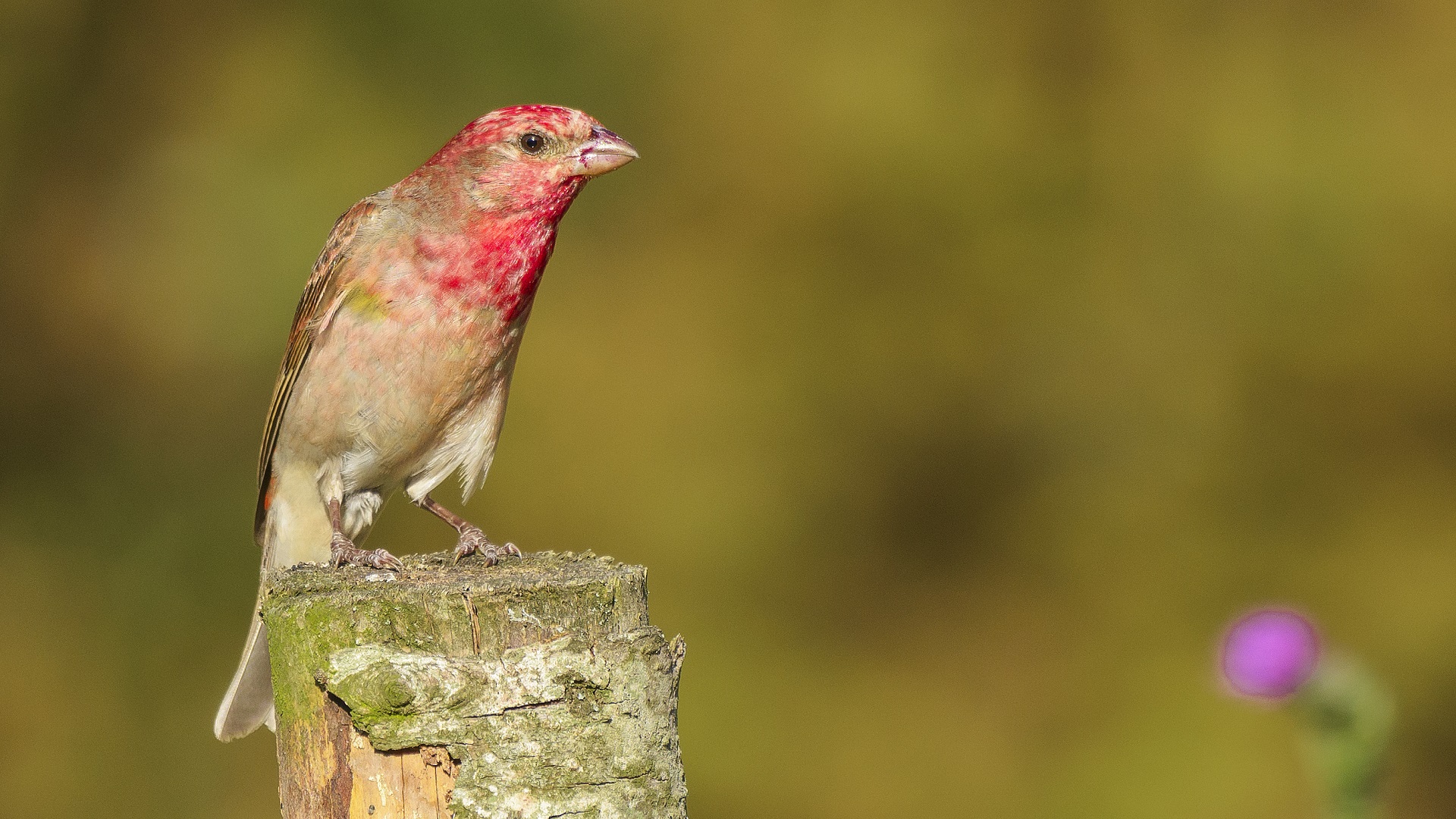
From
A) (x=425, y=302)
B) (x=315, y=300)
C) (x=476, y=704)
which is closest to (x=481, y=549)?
(x=425, y=302)

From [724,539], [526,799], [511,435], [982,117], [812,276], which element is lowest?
[526,799]

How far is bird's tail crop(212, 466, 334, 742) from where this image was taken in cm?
376

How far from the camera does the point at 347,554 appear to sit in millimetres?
3969

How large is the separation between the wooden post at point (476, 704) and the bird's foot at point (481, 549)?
89 cm

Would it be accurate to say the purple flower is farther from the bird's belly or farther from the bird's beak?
the bird's belly

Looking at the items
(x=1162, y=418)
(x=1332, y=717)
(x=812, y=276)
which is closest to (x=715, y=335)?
(x=812, y=276)

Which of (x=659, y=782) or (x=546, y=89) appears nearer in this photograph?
(x=659, y=782)

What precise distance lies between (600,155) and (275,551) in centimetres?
157

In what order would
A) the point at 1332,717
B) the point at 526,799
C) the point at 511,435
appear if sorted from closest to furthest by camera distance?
the point at 526,799 → the point at 1332,717 → the point at 511,435

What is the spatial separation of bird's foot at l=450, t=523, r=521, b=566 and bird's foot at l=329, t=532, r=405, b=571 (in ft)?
0.53

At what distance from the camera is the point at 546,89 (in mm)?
6785

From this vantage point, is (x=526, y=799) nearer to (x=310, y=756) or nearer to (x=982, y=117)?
(x=310, y=756)

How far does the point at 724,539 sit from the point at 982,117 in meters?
2.17

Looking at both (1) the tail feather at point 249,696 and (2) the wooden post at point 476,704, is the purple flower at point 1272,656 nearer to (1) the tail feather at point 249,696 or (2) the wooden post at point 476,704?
(2) the wooden post at point 476,704
